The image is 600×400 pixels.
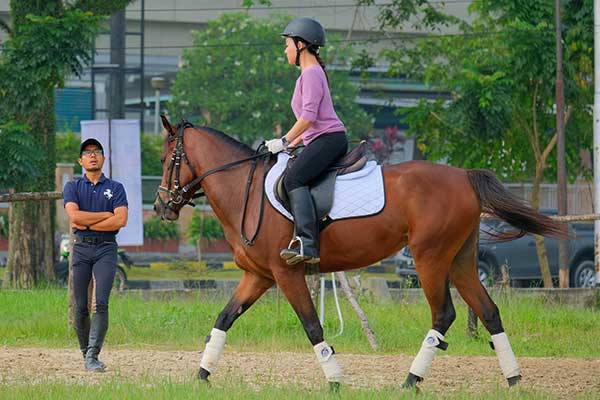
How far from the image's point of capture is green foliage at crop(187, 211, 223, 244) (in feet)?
132

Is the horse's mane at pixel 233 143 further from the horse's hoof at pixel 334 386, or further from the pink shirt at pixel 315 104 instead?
the horse's hoof at pixel 334 386

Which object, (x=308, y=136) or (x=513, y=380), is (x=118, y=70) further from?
(x=513, y=380)

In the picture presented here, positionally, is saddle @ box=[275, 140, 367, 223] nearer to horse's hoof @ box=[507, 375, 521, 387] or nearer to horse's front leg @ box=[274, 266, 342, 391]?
horse's front leg @ box=[274, 266, 342, 391]

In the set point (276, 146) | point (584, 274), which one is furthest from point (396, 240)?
point (584, 274)

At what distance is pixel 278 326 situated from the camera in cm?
1449

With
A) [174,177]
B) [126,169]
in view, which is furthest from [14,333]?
[174,177]

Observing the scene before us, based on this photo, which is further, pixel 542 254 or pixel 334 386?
pixel 542 254

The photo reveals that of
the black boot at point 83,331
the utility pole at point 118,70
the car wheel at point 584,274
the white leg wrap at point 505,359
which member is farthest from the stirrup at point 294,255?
the utility pole at point 118,70

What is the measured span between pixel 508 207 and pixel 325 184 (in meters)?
1.51

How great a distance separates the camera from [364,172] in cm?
1009

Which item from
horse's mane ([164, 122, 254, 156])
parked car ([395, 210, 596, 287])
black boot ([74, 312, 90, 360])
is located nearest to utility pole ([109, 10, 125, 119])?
parked car ([395, 210, 596, 287])

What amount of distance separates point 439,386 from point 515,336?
177 inches

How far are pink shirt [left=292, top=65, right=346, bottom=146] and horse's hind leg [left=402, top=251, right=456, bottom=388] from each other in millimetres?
1227

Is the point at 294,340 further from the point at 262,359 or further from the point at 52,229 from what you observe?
the point at 52,229
